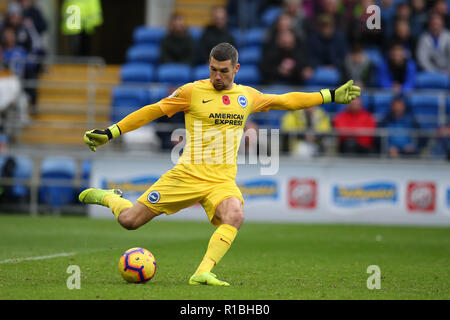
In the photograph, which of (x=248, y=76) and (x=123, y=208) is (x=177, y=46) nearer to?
(x=248, y=76)

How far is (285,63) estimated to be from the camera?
62.3 feet

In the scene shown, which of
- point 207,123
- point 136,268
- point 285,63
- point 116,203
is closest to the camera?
point 136,268

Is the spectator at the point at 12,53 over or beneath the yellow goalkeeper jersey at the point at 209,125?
over

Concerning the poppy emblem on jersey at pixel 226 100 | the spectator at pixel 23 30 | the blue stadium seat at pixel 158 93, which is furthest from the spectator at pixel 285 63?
the poppy emblem on jersey at pixel 226 100

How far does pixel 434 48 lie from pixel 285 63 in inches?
148

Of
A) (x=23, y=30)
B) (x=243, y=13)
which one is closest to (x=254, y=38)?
(x=243, y=13)

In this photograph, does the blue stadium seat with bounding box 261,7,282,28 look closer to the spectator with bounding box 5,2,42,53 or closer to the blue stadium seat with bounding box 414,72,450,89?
the blue stadium seat with bounding box 414,72,450,89

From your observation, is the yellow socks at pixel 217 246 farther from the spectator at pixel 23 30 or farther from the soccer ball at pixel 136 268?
the spectator at pixel 23 30

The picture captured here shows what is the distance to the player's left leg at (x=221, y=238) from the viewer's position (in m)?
7.56

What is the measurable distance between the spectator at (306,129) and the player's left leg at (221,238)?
972 centimetres

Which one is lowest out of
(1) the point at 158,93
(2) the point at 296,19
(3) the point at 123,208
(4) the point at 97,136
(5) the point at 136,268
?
(5) the point at 136,268
